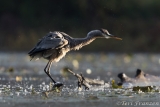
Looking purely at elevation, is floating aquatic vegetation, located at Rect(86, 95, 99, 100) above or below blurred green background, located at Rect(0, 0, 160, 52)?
below

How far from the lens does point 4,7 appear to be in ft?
104

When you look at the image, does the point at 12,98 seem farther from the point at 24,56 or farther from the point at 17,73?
the point at 24,56

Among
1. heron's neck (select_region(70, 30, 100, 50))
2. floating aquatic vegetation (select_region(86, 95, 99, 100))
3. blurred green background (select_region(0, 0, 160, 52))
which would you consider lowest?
floating aquatic vegetation (select_region(86, 95, 99, 100))

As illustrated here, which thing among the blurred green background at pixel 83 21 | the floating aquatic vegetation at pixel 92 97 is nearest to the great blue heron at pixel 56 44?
the floating aquatic vegetation at pixel 92 97

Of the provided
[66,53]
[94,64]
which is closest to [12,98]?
[66,53]

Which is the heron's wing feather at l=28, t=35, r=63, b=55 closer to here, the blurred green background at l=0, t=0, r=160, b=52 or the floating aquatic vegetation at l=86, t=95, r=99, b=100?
the floating aquatic vegetation at l=86, t=95, r=99, b=100

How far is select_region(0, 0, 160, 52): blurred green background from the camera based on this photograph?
93.6 ft

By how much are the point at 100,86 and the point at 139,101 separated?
Answer: 2.89 meters

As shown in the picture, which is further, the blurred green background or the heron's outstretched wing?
the blurred green background

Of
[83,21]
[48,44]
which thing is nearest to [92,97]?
[48,44]

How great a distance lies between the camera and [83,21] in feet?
99.7

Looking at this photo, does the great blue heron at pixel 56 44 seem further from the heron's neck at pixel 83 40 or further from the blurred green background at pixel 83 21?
the blurred green background at pixel 83 21

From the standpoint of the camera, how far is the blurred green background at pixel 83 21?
28.5 metres

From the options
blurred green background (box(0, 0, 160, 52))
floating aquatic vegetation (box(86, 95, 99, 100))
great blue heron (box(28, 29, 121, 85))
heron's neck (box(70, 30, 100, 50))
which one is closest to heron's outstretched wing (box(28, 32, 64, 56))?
great blue heron (box(28, 29, 121, 85))
